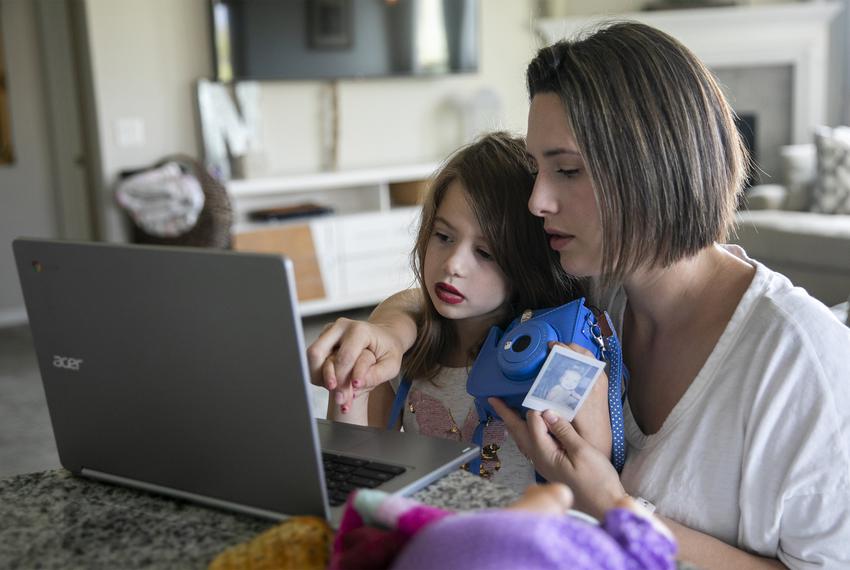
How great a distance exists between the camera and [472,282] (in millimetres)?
1277

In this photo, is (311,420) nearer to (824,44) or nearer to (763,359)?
(763,359)

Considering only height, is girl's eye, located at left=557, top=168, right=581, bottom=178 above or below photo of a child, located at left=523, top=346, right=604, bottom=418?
above

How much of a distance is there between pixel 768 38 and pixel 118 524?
5243 millimetres

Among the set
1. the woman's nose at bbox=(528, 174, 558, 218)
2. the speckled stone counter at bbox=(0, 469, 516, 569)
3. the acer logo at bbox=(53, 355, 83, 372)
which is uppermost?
the woman's nose at bbox=(528, 174, 558, 218)

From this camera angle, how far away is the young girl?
4.17ft

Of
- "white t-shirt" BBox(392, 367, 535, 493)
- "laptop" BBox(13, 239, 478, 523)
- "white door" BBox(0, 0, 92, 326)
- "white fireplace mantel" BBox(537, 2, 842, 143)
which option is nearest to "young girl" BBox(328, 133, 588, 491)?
"white t-shirt" BBox(392, 367, 535, 493)

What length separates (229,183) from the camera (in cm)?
430

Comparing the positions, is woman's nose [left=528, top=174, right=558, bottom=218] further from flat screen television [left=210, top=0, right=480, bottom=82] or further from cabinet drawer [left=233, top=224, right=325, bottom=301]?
flat screen television [left=210, top=0, right=480, bottom=82]

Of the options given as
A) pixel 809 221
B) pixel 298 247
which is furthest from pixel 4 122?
pixel 809 221

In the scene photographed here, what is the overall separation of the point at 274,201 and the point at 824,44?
10.4 feet

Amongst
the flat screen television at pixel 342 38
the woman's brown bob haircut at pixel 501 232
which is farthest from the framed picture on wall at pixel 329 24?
the woman's brown bob haircut at pixel 501 232

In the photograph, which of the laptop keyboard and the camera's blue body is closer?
the laptop keyboard

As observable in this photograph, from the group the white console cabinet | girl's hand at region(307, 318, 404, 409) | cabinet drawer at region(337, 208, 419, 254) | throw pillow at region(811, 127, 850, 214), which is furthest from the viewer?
cabinet drawer at region(337, 208, 419, 254)

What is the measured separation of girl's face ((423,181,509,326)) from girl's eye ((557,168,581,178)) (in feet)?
0.64
